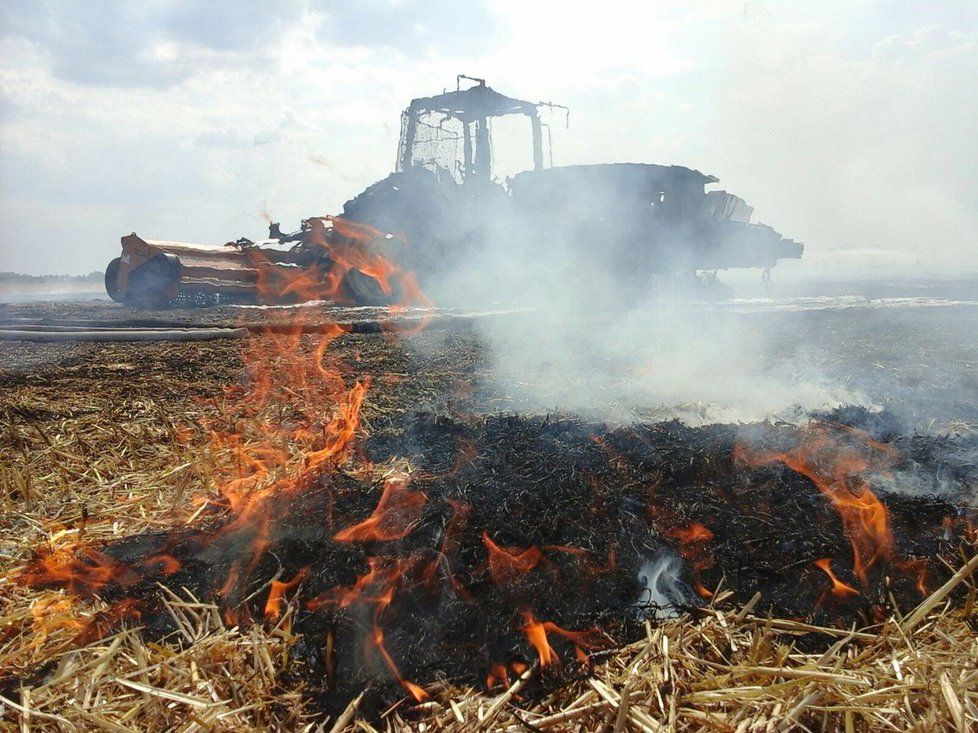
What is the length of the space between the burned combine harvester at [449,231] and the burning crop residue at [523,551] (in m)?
14.2

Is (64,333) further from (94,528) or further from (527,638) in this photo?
(527,638)

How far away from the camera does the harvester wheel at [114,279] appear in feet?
58.5

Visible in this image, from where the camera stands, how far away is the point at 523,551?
296cm

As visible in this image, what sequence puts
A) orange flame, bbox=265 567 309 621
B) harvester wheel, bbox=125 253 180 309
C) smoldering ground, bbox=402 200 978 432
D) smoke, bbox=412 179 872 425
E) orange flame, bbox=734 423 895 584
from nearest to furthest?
orange flame, bbox=265 567 309 621
orange flame, bbox=734 423 895 584
smoldering ground, bbox=402 200 978 432
smoke, bbox=412 179 872 425
harvester wheel, bbox=125 253 180 309

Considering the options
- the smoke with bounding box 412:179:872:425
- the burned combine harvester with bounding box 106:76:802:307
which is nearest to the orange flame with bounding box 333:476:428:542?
the smoke with bounding box 412:179:872:425

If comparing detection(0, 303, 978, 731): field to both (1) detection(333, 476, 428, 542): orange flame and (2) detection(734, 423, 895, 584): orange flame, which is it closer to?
(2) detection(734, 423, 895, 584): orange flame

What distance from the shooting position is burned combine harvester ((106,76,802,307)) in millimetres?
17562

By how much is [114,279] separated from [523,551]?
19.5 meters

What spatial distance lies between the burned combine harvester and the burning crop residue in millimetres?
14241

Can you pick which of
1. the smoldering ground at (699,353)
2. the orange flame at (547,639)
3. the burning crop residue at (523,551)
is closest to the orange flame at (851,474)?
the burning crop residue at (523,551)

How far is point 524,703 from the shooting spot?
89.9 inches

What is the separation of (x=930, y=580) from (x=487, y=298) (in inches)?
614

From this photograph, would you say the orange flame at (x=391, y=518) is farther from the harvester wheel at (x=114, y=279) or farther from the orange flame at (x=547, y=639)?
the harvester wheel at (x=114, y=279)

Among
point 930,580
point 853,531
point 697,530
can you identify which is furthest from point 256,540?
point 930,580
